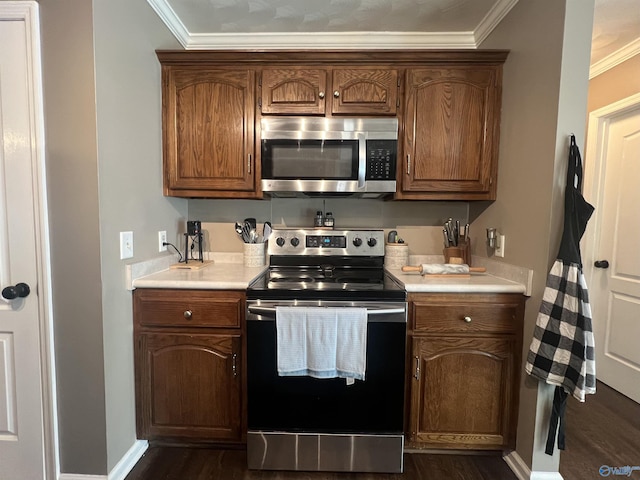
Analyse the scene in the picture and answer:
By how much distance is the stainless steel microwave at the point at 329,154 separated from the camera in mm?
1820

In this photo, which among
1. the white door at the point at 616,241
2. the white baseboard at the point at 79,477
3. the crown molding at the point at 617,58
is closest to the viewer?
the white baseboard at the point at 79,477

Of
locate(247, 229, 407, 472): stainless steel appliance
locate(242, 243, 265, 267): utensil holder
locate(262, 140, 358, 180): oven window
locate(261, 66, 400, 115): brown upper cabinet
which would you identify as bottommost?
locate(247, 229, 407, 472): stainless steel appliance

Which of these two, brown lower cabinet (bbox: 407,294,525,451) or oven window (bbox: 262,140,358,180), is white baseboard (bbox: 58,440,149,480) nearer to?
brown lower cabinet (bbox: 407,294,525,451)

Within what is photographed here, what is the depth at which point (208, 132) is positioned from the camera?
6.12ft

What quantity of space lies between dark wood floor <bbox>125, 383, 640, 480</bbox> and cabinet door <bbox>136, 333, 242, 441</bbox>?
11 centimetres

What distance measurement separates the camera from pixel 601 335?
244cm

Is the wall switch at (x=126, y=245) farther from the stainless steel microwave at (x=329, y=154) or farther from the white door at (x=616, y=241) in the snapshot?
the white door at (x=616, y=241)

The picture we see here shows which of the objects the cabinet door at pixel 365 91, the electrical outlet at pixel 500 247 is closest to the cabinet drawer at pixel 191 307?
the cabinet door at pixel 365 91

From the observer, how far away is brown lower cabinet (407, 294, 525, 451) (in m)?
1.55

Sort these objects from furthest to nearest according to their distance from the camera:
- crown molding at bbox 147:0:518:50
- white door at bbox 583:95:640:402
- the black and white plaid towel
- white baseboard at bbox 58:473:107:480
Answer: white door at bbox 583:95:640:402 < crown molding at bbox 147:0:518:50 < white baseboard at bbox 58:473:107:480 < the black and white plaid towel

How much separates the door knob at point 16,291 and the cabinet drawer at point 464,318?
5.77ft

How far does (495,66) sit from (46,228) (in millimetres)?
2417

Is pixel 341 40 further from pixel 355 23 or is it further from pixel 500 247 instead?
pixel 500 247

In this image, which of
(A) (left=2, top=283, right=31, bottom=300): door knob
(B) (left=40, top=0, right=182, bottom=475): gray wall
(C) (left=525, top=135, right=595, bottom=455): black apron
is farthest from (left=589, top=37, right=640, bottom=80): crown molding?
(A) (left=2, top=283, right=31, bottom=300): door knob
